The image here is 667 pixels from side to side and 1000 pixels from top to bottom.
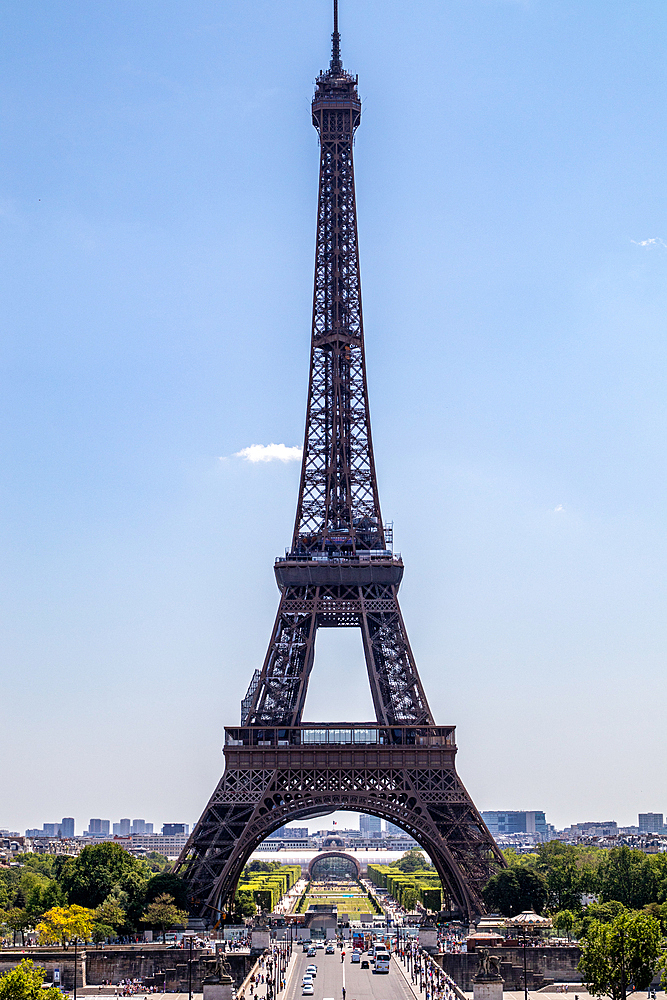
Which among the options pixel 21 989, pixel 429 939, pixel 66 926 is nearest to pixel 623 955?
pixel 429 939

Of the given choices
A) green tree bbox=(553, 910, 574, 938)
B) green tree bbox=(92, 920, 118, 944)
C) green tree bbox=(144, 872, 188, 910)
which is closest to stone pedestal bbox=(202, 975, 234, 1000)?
green tree bbox=(144, 872, 188, 910)

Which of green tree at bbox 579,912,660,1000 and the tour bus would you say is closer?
green tree at bbox 579,912,660,1000

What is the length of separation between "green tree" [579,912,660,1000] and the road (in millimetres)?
10269

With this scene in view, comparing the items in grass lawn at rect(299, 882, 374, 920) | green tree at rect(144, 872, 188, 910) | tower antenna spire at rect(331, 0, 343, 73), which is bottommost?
grass lawn at rect(299, 882, 374, 920)

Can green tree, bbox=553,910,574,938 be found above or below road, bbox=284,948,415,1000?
above

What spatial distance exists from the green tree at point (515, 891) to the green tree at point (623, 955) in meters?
21.2

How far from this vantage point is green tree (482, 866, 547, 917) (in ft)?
264

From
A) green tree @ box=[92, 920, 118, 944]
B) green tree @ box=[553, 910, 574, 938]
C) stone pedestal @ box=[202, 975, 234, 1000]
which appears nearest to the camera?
stone pedestal @ box=[202, 975, 234, 1000]

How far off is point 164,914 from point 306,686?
61.3 feet

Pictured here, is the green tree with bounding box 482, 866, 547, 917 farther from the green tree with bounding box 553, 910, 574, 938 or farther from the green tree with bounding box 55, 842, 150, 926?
the green tree with bounding box 55, 842, 150, 926

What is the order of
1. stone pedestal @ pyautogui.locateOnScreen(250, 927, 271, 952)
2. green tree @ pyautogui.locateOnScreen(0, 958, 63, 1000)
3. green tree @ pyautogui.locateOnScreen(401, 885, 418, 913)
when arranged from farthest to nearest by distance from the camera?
green tree @ pyautogui.locateOnScreen(401, 885, 418, 913) < stone pedestal @ pyautogui.locateOnScreen(250, 927, 271, 952) < green tree @ pyautogui.locateOnScreen(0, 958, 63, 1000)

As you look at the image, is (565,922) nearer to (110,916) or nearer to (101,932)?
(110,916)

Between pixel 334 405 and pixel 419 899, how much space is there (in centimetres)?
5963

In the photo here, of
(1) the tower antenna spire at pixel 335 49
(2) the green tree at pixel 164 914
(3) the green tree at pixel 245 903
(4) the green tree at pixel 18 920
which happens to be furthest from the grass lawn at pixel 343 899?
(1) the tower antenna spire at pixel 335 49
